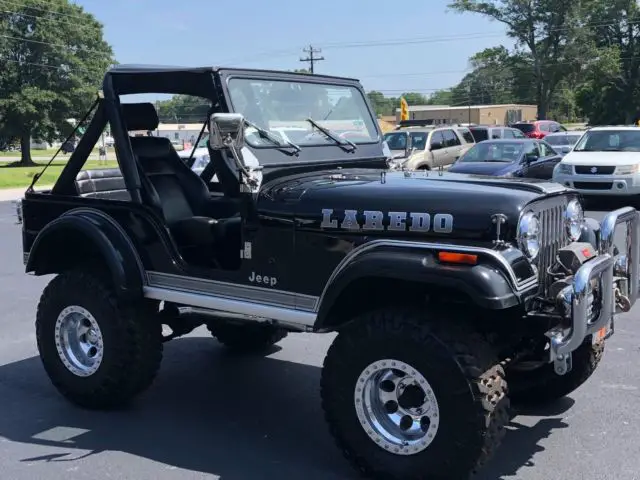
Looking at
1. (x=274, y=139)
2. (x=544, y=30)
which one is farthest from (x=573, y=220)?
(x=544, y=30)

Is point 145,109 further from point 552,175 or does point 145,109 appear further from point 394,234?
point 552,175

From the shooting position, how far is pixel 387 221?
376cm

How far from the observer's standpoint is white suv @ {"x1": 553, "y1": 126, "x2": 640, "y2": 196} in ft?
46.3

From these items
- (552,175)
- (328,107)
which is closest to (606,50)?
(552,175)

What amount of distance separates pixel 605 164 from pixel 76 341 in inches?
464

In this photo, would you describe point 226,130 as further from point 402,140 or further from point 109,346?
point 402,140

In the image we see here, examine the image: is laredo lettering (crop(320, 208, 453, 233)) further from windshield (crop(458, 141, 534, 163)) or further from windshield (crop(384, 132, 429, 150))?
windshield (crop(384, 132, 429, 150))

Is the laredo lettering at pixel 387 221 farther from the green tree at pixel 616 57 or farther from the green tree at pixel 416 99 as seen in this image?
the green tree at pixel 416 99

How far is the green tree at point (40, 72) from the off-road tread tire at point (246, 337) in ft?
127

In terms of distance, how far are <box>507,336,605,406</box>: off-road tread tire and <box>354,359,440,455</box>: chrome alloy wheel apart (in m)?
1.02

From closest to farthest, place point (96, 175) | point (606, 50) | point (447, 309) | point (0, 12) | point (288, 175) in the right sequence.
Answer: point (447, 309) → point (288, 175) → point (96, 175) → point (0, 12) → point (606, 50)

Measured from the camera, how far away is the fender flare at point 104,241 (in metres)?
4.56

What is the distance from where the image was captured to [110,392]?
478 cm

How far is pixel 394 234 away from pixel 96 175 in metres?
2.80
